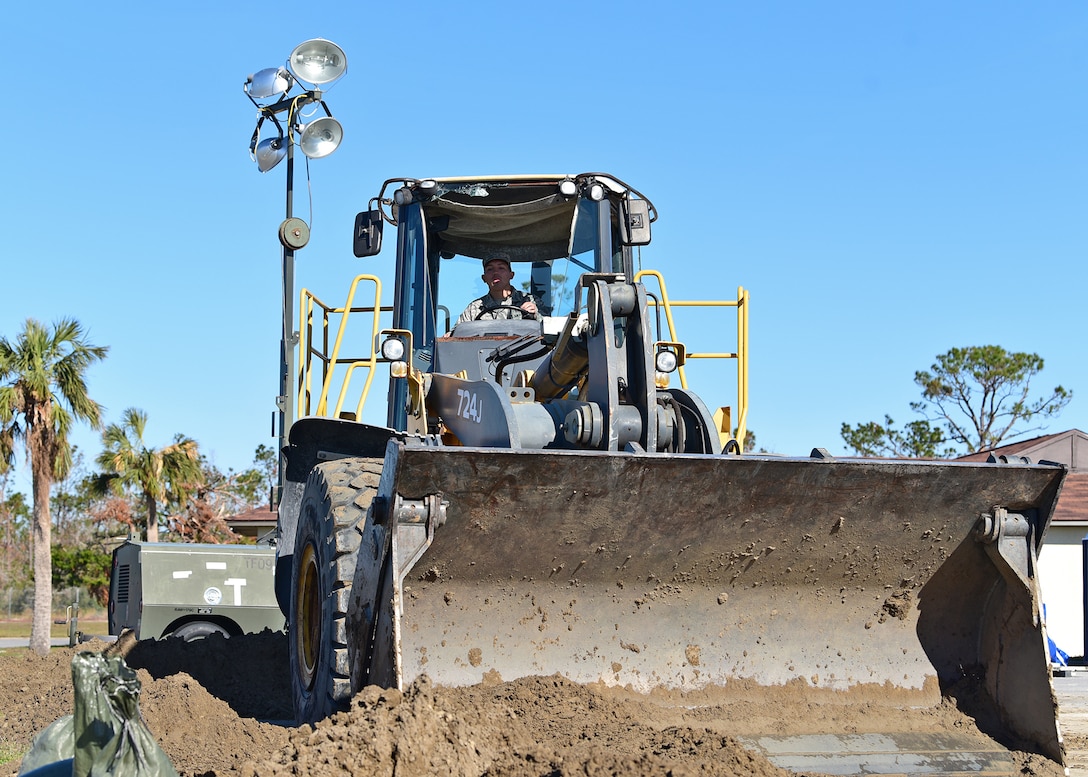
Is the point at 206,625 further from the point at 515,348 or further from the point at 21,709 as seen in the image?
the point at 515,348

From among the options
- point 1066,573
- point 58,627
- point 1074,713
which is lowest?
point 58,627

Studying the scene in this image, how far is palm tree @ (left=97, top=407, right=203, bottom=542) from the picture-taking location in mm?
26469

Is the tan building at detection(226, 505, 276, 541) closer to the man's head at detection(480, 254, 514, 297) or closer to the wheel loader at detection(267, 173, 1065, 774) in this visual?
the man's head at detection(480, 254, 514, 297)

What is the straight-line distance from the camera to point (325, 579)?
5.20m

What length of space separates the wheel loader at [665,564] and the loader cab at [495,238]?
1631 mm

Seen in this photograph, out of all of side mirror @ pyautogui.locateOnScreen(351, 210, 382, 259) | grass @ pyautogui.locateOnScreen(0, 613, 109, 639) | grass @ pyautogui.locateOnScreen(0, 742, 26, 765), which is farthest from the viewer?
grass @ pyautogui.locateOnScreen(0, 613, 109, 639)

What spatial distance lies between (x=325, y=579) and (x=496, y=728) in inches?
45.1

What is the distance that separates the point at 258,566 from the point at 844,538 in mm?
8747

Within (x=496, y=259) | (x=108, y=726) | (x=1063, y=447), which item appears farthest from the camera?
(x=1063, y=447)

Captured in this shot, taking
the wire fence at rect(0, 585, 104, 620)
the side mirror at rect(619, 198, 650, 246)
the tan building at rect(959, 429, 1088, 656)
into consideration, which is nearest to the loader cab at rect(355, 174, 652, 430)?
the side mirror at rect(619, 198, 650, 246)

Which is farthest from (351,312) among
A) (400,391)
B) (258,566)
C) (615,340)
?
(258,566)

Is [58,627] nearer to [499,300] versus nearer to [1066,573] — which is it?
[1066,573]

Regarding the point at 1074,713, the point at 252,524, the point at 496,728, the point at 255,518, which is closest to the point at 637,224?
the point at 496,728

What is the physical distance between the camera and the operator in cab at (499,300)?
24.0 ft
